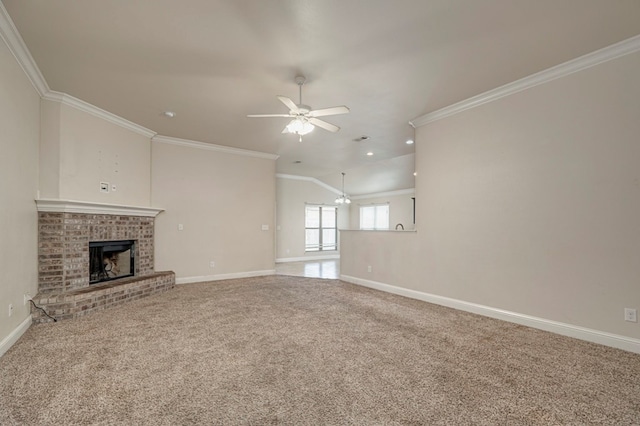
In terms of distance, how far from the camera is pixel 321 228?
10859 millimetres

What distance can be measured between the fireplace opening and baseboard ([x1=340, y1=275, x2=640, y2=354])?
15.2 feet

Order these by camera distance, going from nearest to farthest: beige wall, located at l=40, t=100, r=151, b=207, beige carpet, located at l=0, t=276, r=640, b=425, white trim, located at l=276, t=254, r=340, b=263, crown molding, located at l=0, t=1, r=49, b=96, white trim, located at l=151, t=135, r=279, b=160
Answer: beige carpet, located at l=0, t=276, r=640, b=425 < crown molding, located at l=0, t=1, r=49, b=96 < beige wall, located at l=40, t=100, r=151, b=207 < white trim, located at l=151, t=135, r=279, b=160 < white trim, located at l=276, t=254, r=340, b=263

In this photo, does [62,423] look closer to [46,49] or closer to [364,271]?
[46,49]

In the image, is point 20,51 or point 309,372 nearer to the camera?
point 309,372

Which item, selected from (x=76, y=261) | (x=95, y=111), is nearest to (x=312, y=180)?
(x=95, y=111)

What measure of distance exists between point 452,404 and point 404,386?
0.33 metres

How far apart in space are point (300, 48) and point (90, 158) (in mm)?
3562

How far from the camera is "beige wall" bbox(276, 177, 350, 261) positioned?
9.60 m

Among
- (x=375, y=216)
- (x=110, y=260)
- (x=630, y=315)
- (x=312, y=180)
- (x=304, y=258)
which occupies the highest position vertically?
(x=312, y=180)

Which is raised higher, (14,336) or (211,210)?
(211,210)

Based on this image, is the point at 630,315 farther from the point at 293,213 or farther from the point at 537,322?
the point at 293,213

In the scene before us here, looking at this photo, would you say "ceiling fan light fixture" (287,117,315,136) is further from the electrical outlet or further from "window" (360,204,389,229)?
"window" (360,204,389,229)

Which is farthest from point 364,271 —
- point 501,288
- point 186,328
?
point 186,328

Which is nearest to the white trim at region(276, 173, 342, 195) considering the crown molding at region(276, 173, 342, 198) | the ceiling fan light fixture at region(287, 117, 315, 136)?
the crown molding at region(276, 173, 342, 198)
